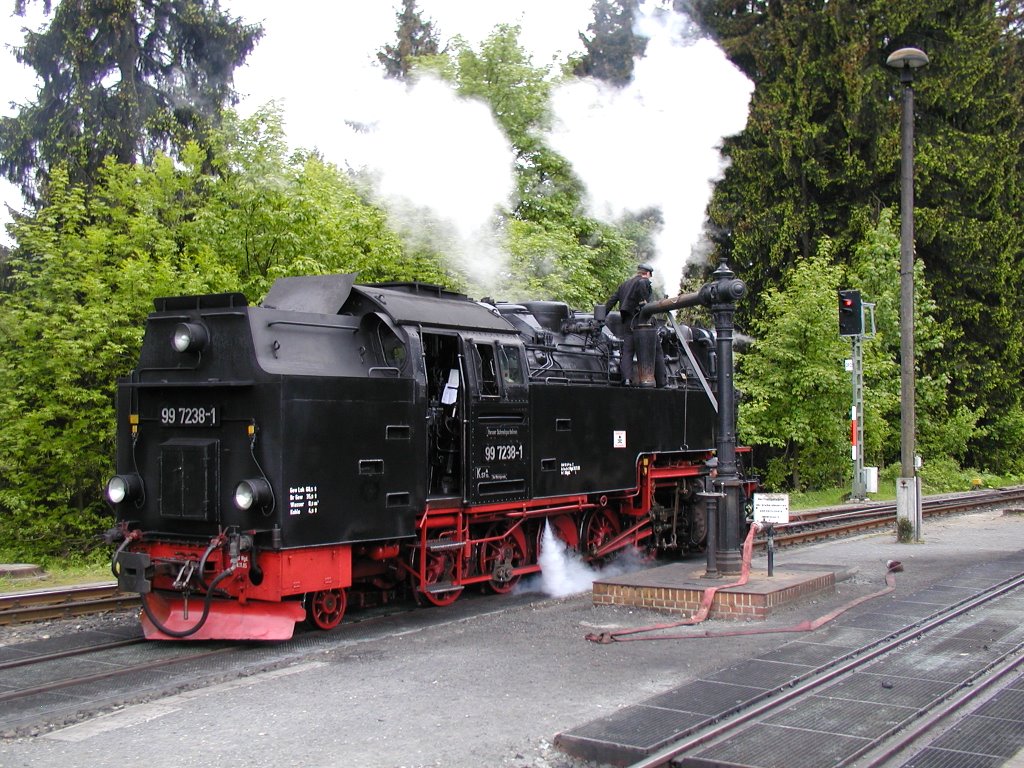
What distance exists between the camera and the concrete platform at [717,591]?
351 inches

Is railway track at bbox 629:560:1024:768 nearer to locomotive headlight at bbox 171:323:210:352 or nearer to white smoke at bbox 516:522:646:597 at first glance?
white smoke at bbox 516:522:646:597

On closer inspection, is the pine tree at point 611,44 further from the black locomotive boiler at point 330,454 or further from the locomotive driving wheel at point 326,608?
the locomotive driving wheel at point 326,608

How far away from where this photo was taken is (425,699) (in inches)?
252

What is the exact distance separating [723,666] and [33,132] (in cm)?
2225

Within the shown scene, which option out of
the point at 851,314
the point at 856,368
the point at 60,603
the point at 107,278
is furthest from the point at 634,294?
the point at 856,368

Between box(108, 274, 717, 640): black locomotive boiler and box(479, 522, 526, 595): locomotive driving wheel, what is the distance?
0.02m

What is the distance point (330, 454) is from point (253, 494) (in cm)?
73

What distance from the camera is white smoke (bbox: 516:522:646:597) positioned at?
11.1 metres

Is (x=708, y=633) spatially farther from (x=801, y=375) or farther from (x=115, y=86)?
(x=115, y=86)

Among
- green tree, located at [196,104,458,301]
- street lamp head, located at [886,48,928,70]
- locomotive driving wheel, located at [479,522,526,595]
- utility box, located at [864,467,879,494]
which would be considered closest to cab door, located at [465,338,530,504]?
locomotive driving wheel, located at [479,522,526,595]

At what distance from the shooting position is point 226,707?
626 cm

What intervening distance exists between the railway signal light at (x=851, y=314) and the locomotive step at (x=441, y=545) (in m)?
12.9

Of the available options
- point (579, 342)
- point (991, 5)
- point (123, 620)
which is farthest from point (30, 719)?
point (991, 5)

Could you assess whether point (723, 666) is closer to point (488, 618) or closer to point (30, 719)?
point (488, 618)
